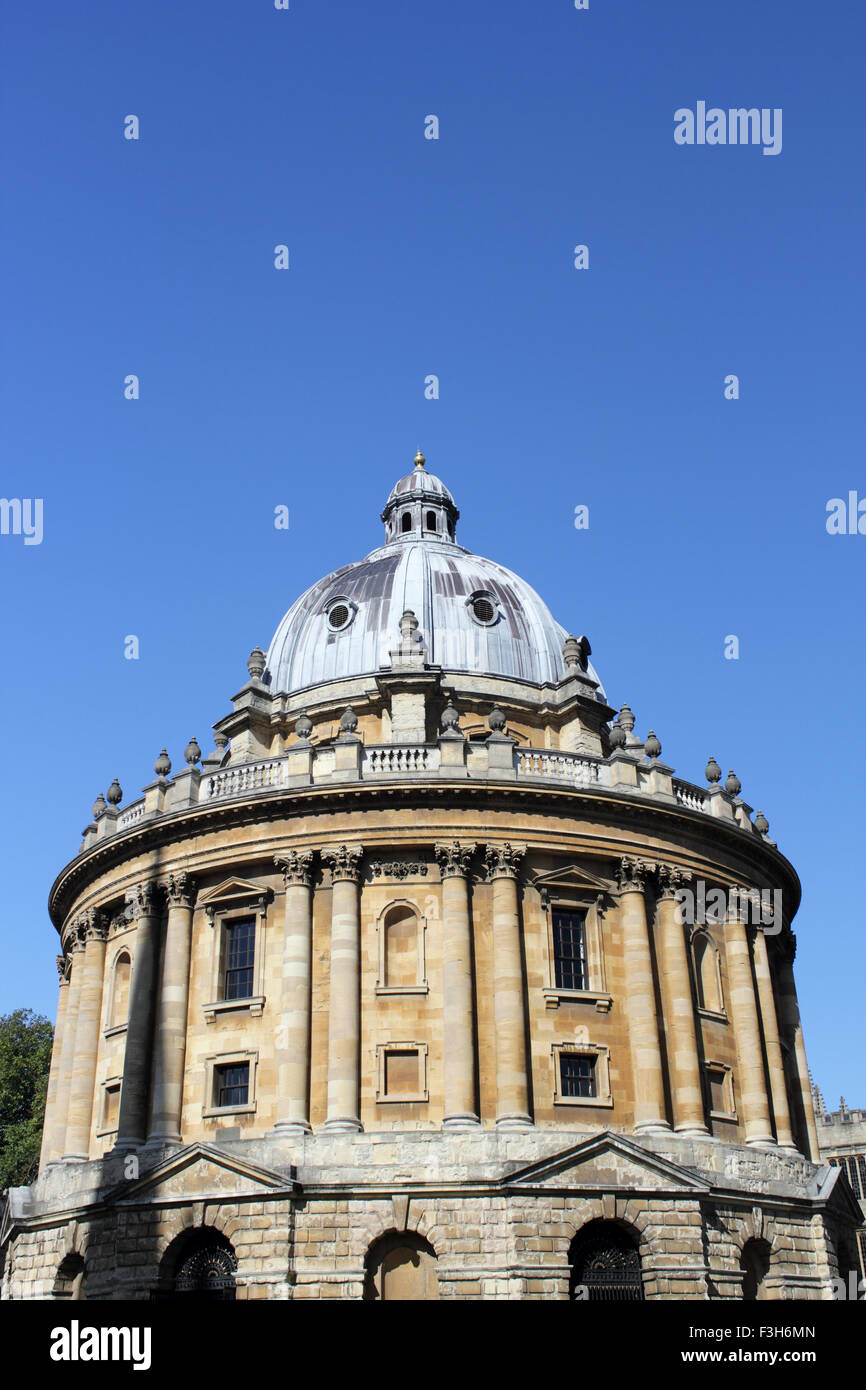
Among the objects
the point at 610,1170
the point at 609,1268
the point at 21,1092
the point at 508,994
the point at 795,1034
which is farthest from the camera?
the point at 21,1092

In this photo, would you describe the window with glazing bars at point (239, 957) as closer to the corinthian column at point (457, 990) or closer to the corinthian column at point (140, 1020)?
the corinthian column at point (140, 1020)

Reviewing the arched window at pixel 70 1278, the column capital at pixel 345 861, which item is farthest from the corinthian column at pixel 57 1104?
the column capital at pixel 345 861

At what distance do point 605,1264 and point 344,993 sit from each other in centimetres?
855

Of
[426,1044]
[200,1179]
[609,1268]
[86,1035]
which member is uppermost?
[86,1035]

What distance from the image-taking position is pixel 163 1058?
3259 centimetres

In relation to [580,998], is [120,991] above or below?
above

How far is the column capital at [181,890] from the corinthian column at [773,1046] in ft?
53.0

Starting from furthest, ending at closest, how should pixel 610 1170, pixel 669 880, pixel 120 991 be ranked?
1. pixel 120 991
2. pixel 669 880
3. pixel 610 1170

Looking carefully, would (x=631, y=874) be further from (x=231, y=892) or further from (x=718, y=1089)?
(x=231, y=892)

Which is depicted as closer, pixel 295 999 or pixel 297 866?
pixel 295 999

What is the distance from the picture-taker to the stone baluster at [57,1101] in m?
36.2

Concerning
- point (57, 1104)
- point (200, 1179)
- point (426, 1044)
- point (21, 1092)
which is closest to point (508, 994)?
point (426, 1044)

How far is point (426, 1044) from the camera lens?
Result: 102 feet

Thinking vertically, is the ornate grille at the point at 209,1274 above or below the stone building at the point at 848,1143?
below
